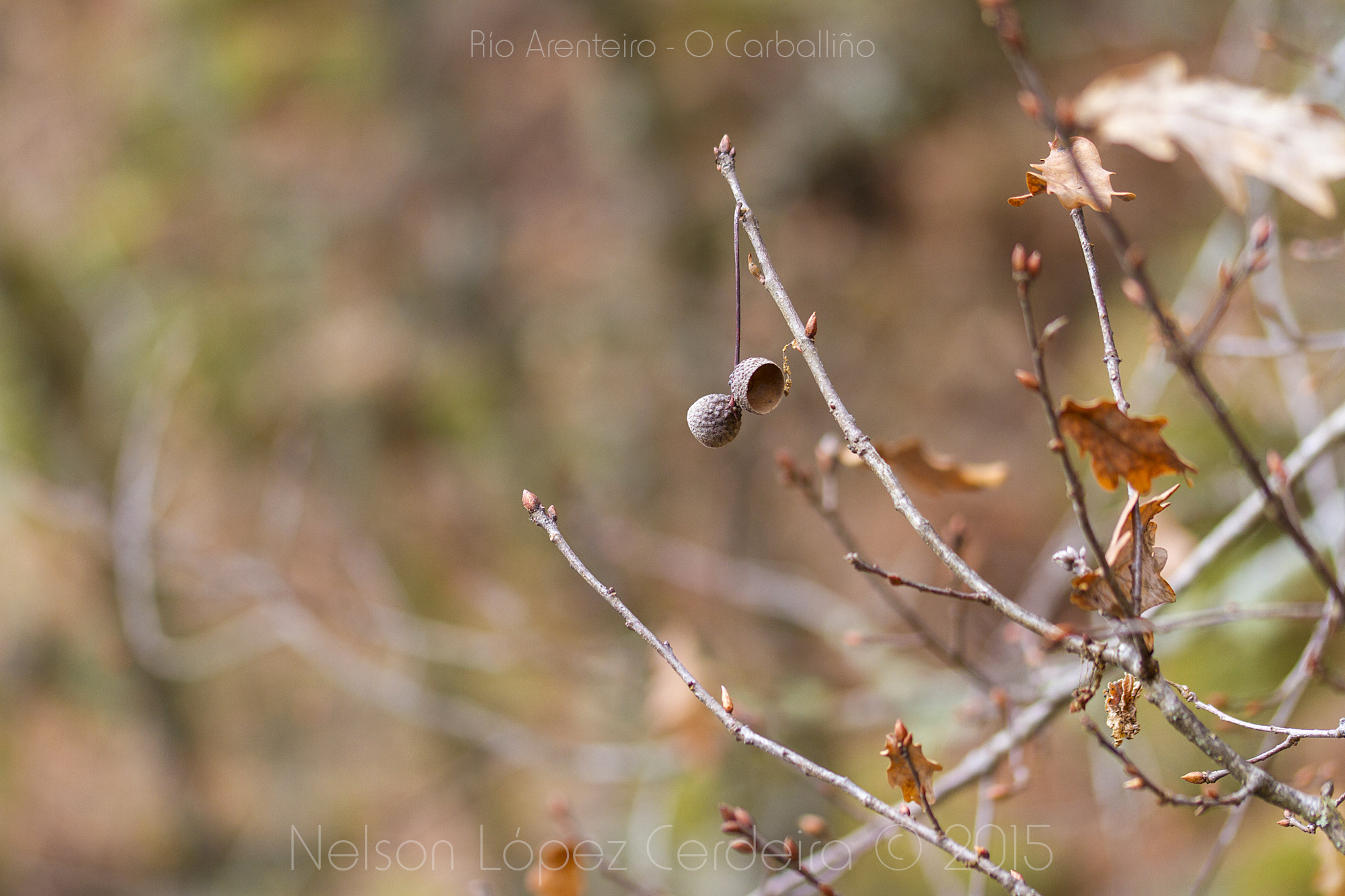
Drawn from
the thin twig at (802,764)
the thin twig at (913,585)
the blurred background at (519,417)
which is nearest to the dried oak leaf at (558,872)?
the thin twig at (802,764)

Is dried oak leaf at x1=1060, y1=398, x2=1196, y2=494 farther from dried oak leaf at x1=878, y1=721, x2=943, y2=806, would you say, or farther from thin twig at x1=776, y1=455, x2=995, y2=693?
thin twig at x1=776, y1=455, x2=995, y2=693

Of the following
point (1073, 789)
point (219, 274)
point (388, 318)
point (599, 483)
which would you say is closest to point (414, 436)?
point (388, 318)

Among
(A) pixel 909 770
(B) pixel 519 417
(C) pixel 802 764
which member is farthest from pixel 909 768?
(B) pixel 519 417

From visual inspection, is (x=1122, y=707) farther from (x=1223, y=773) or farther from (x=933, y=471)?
(x=933, y=471)

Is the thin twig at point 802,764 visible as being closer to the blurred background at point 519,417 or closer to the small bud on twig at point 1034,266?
the small bud on twig at point 1034,266

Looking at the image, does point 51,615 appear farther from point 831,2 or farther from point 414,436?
point 831,2
